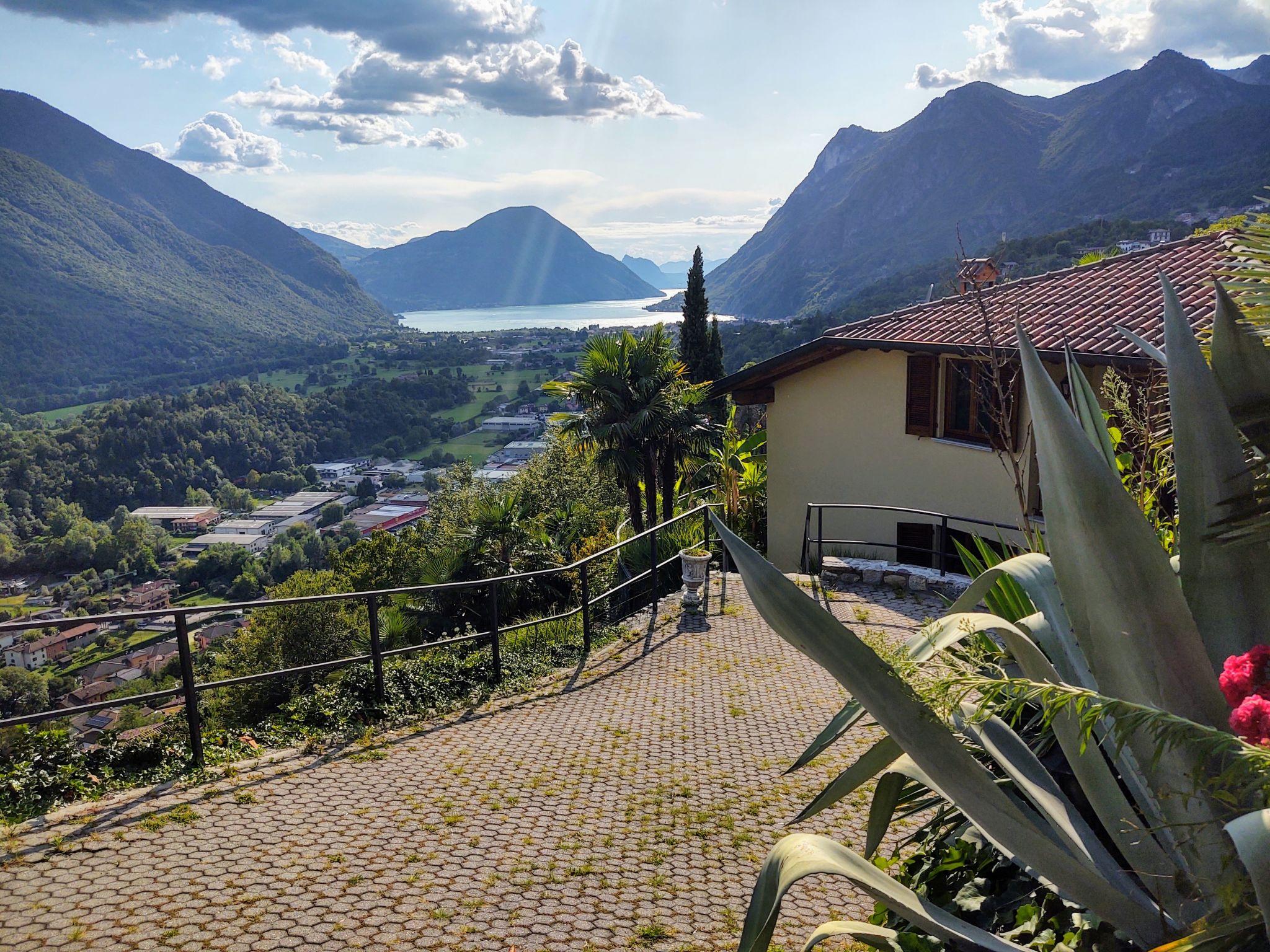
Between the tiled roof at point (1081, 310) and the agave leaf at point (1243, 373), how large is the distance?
695 centimetres

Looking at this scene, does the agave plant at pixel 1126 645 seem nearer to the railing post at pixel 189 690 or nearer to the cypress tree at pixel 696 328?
the railing post at pixel 189 690

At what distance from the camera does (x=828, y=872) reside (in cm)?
198

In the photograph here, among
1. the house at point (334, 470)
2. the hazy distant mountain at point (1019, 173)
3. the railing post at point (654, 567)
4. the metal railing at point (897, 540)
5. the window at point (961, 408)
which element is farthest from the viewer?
the hazy distant mountain at point (1019, 173)

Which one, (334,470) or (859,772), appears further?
(334,470)

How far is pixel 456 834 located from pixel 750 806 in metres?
1.65

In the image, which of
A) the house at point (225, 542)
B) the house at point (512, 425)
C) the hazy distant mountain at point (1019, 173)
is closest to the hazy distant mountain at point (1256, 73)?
the hazy distant mountain at point (1019, 173)

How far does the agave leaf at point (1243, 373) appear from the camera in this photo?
6.61ft

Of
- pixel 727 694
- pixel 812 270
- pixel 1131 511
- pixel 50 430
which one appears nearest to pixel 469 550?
pixel 727 694

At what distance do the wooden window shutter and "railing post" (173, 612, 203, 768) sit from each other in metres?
10.5

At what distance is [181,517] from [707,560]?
6892 centimetres

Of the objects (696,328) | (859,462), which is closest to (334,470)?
(696,328)

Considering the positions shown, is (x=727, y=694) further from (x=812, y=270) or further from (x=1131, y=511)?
(x=812, y=270)

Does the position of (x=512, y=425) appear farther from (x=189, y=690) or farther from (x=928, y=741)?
(x=928, y=741)

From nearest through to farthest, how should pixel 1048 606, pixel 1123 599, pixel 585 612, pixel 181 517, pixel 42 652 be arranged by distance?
pixel 1123 599 → pixel 1048 606 → pixel 585 612 → pixel 42 652 → pixel 181 517
